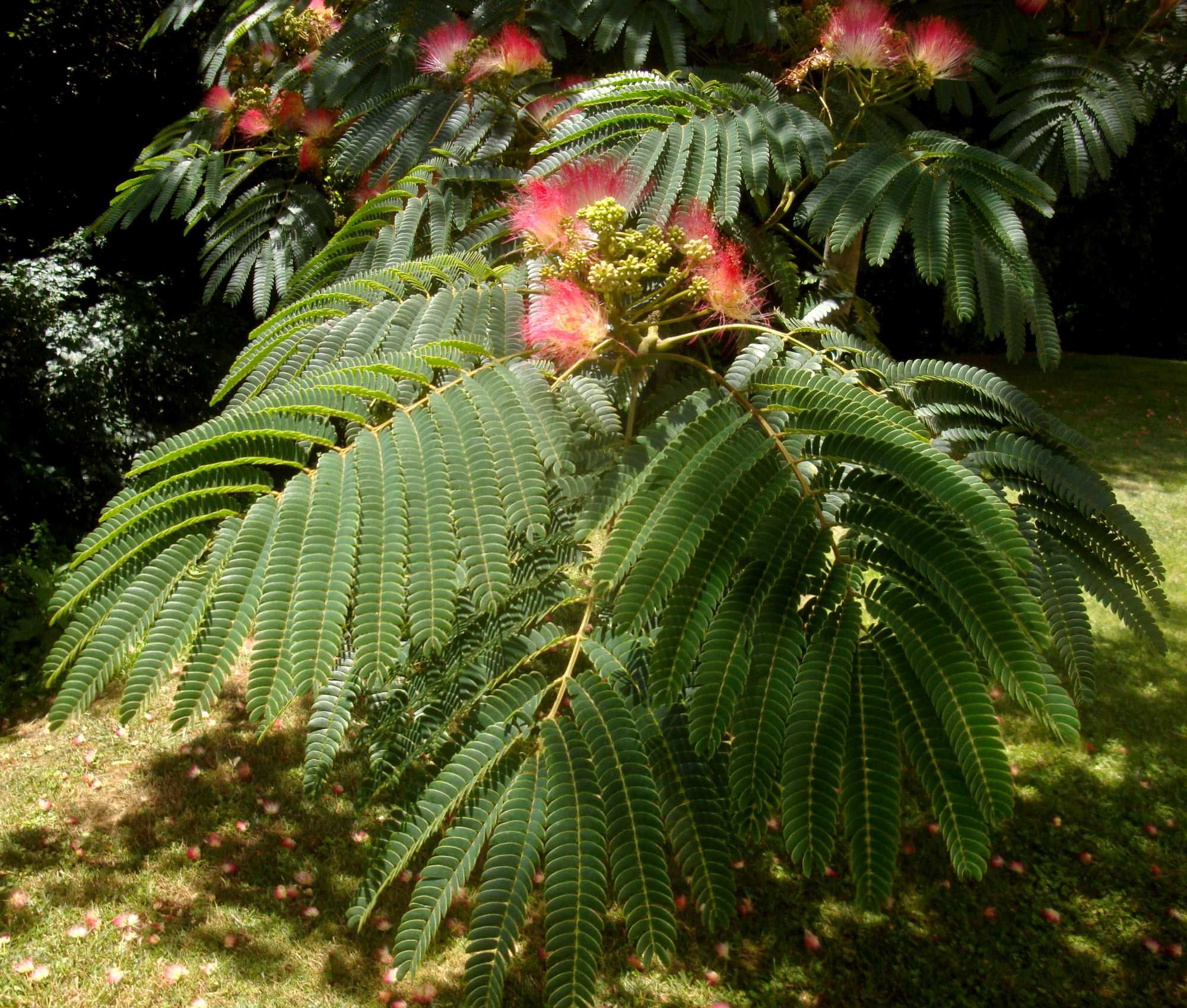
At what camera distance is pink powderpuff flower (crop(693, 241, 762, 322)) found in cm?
176

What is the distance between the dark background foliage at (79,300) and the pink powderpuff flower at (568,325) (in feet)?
14.6

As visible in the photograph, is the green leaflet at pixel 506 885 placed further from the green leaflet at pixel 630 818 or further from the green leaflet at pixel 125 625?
the green leaflet at pixel 125 625

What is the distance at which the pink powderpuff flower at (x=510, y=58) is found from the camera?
2.40 metres

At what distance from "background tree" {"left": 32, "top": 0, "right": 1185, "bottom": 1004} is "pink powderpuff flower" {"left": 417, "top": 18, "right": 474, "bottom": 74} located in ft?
1.41

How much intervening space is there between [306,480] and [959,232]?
4.94 feet

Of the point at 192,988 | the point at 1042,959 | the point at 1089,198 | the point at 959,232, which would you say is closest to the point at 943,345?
the point at 1089,198

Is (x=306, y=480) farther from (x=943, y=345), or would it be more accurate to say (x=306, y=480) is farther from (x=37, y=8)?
(x=943, y=345)

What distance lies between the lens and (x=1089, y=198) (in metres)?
10.1

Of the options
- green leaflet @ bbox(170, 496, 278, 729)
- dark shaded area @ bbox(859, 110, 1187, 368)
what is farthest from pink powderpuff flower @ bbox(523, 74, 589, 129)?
dark shaded area @ bbox(859, 110, 1187, 368)

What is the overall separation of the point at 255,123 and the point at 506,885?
2740 millimetres

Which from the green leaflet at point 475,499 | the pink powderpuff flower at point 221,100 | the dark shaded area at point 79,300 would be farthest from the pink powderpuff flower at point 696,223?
the dark shaded area at point 79,300

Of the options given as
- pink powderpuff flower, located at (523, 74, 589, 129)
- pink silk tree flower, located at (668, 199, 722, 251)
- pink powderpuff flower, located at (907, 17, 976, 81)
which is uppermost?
pink powderpuff flower, located at (523, 74, 589, 129)

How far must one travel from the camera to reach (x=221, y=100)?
306cm

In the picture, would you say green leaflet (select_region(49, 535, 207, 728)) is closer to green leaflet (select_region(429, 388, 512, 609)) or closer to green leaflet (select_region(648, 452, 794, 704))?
green leaflet (select_region(429, 388, 512, 609))
